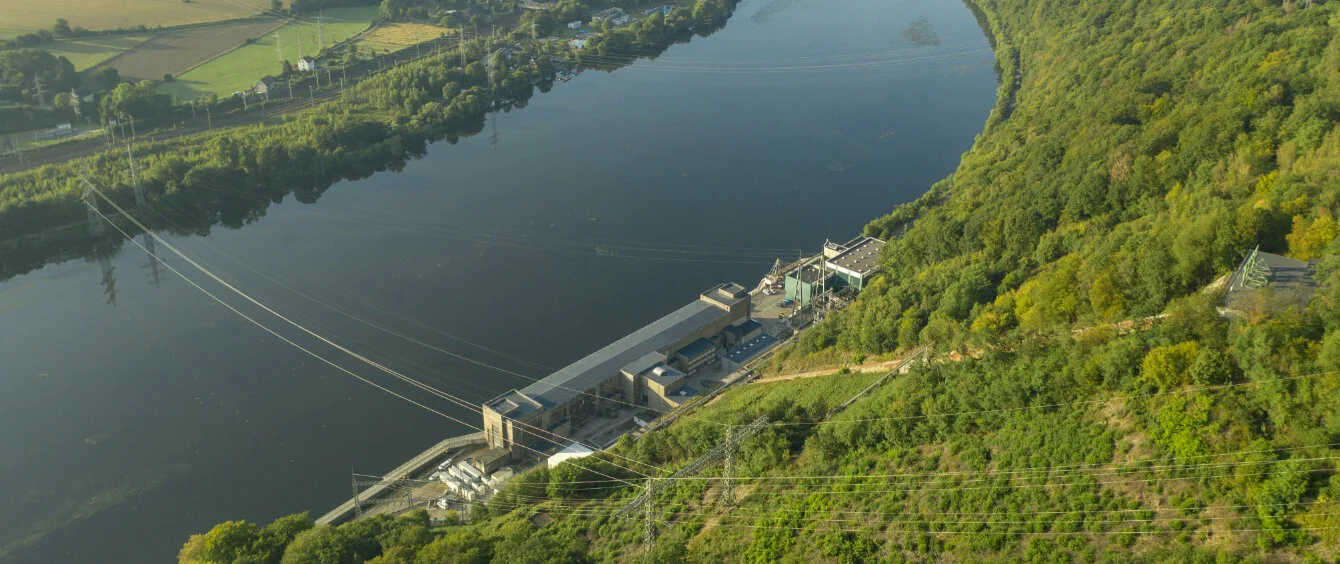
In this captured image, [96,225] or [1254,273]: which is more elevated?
[1254,273]

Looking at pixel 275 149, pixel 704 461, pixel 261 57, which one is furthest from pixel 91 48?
pixel 704 461

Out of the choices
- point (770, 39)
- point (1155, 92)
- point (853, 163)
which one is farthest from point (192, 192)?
point (770, 39)

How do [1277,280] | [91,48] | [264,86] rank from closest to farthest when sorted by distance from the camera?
[1277,280] < [264,86] < [91,48]

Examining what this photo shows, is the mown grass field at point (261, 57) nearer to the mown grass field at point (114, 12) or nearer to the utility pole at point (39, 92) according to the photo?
the mown grass field at point (114, 12)

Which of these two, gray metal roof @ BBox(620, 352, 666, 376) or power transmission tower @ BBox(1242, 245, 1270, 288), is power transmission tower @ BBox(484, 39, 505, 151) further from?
power transmission tower @ BBox(1242, 245, 1270, 288)

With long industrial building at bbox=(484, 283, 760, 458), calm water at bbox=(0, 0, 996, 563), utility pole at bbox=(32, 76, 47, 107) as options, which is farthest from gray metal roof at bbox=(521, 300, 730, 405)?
utility pole at bbox=(32, 76, 47, 107)

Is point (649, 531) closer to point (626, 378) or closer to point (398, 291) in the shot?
point (626, 378)
